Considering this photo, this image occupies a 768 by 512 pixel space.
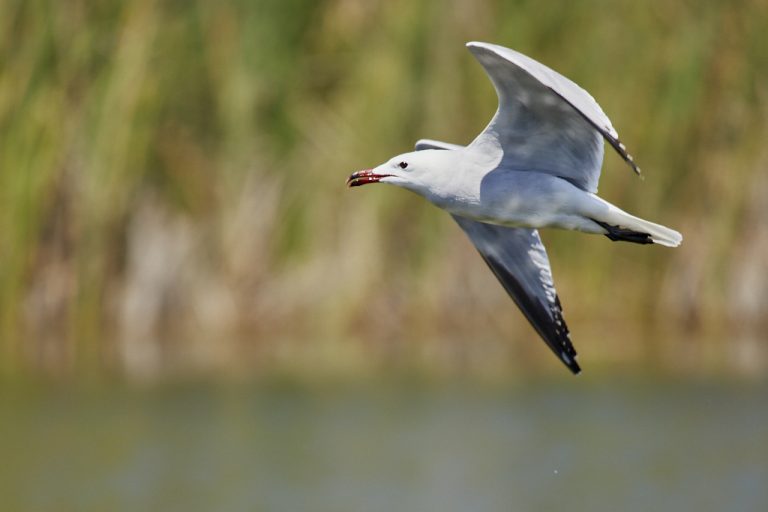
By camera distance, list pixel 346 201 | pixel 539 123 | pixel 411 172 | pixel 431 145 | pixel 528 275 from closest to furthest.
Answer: pixel 411 172
pixel 539 123
pixel 431 145
pixel 528 275
pixel 346 201

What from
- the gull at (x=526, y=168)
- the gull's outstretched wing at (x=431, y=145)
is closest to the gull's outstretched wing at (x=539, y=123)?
the gull at (x=526, y=168)

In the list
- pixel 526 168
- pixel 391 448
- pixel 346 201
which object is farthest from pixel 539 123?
pixel 346 201

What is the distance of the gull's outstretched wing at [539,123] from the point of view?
20.3 feet

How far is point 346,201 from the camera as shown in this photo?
1509 centimetres

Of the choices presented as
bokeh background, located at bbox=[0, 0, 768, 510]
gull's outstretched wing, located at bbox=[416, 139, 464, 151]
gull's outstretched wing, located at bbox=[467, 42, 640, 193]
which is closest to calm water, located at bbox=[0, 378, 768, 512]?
bokeh background, located at bbox=[0, 0, 768, 510]

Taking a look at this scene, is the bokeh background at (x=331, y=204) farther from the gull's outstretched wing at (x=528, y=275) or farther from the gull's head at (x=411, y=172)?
the gull's head at (x=411, y=172)

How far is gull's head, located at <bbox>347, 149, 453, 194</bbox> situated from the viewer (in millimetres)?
6383

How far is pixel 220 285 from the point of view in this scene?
1504cm

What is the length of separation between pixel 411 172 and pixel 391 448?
5783mm

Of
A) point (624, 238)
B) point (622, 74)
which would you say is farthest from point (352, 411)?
point (624, 238)

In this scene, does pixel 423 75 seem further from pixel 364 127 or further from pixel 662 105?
pixel 662 105

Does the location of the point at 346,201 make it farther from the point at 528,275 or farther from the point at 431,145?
the point at 431,145

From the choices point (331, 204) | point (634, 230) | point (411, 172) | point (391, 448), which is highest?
point (331, 204)

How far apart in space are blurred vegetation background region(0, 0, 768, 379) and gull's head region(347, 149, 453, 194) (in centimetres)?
786
